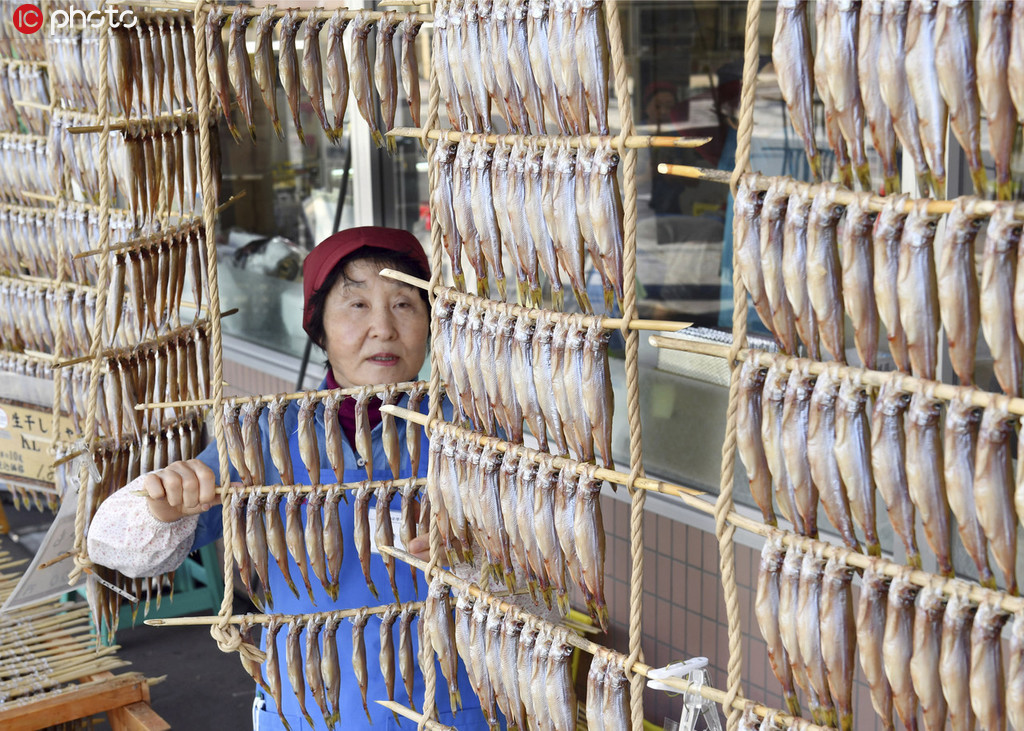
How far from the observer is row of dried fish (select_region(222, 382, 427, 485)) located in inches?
90.9

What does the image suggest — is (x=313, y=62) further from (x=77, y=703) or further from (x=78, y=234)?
(x=77, y=703)

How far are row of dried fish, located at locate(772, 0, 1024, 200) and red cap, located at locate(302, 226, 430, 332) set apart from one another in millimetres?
1234

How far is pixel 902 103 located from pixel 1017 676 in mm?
718

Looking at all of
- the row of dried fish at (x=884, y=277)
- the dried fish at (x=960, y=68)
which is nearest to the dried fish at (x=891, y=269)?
the row of dried fish at (x=884, y=277)

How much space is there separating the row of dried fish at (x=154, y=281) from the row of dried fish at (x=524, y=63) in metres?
1.26

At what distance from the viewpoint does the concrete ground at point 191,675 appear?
184 inches

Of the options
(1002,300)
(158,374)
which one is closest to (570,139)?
(1002,300)

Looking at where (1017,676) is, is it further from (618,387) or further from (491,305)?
(618,387)

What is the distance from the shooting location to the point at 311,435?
2318mm

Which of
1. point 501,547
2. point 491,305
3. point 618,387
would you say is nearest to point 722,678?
point 618,387

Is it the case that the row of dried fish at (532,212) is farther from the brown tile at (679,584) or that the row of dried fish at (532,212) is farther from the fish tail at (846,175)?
the brown tile at (679,584)

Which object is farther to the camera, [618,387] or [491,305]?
[618,387]

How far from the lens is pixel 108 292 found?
287 centimetres
